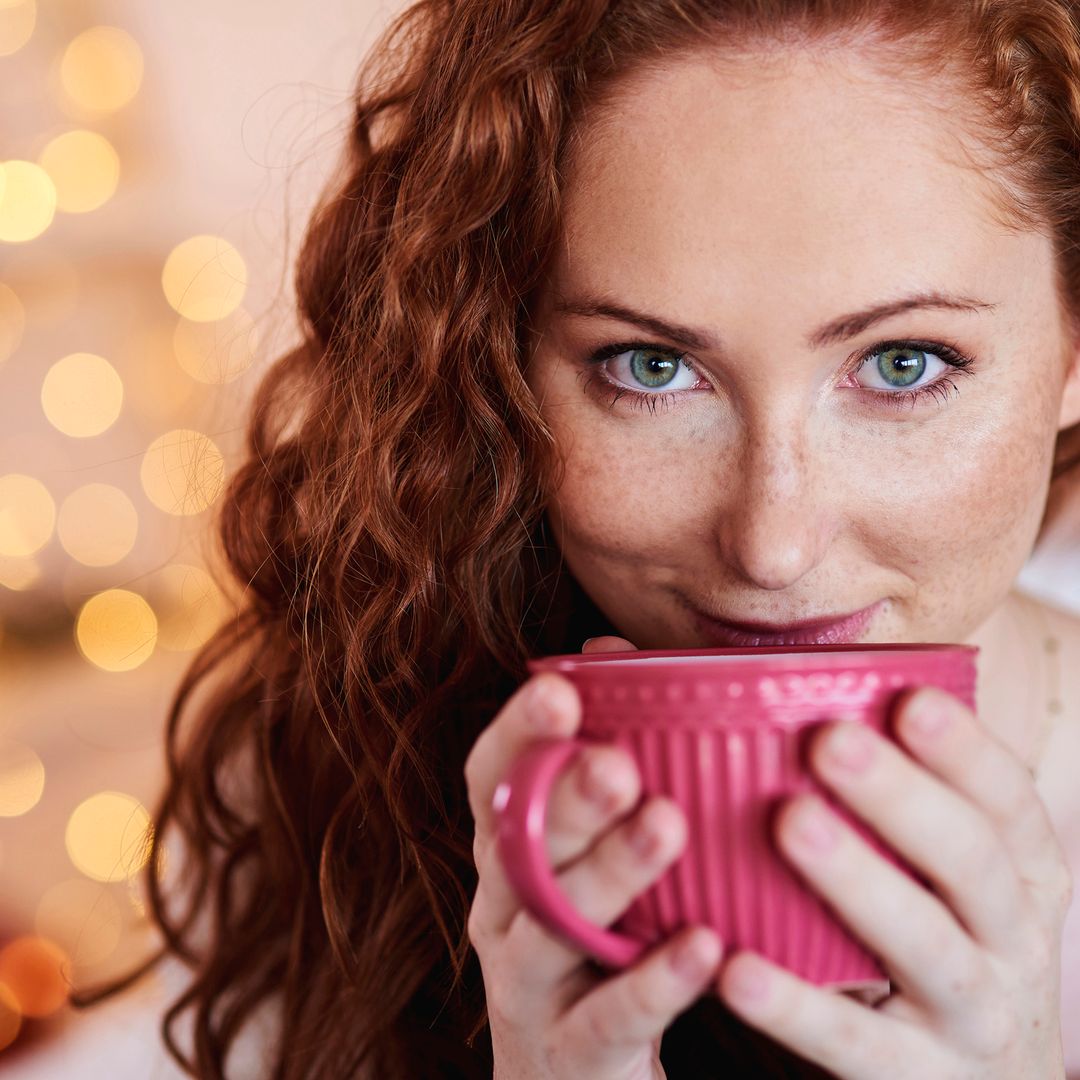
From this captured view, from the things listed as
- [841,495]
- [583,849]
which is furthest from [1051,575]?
[583,849]

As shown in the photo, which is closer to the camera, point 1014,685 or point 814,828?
point 814,828

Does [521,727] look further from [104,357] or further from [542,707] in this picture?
[104,357]

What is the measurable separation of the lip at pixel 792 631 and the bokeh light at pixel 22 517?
81.1 inches

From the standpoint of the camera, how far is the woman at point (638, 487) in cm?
71

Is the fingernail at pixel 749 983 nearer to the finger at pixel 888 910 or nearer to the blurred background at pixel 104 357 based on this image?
the finger at pixel 888 910

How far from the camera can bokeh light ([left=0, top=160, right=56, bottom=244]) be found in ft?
8.30

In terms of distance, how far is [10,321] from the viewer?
8.72ft

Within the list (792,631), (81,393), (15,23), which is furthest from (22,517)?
(792,631)

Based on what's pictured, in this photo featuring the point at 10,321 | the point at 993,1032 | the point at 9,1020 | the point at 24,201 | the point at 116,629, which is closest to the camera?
the point at 993,1032

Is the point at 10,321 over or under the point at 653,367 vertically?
under

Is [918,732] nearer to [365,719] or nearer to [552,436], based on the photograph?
[552,436]

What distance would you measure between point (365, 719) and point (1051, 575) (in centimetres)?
81

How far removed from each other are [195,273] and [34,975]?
1490mm

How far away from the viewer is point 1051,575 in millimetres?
1439
